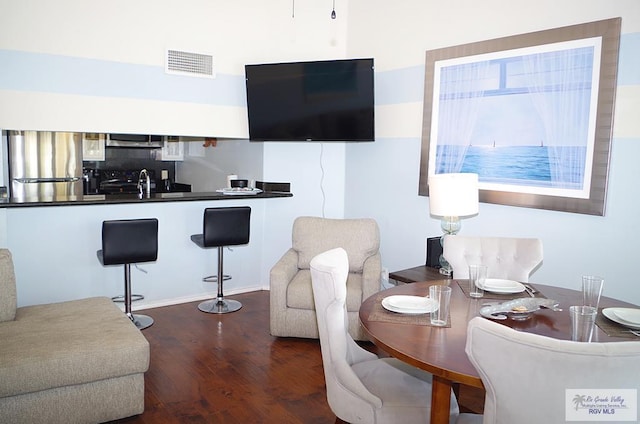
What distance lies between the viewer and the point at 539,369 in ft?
4.74

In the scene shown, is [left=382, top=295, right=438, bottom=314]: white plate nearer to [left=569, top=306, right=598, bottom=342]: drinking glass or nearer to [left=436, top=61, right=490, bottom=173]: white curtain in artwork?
[left=569, top=306, right=598, bottom=342]: drinking glass

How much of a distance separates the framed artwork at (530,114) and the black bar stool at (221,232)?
5.52 ft

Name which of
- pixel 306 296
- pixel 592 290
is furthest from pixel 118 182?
pixel 592 290

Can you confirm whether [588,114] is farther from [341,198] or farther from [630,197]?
[341,198]

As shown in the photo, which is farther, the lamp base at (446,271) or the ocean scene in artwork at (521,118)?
the lamp base at (446,271)

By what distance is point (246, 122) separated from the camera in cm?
517

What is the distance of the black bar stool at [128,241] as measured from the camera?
3913 millimetres

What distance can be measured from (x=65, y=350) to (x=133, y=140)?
16.0 feet

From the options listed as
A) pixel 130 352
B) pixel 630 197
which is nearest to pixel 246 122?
pixel 130 352

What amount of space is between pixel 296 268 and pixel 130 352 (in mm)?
1811

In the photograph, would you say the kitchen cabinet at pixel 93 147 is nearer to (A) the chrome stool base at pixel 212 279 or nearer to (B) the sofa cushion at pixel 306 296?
(A) the chrome stool base at pixel 212 279

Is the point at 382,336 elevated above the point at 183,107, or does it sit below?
below

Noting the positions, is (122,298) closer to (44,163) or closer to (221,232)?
(221,232)

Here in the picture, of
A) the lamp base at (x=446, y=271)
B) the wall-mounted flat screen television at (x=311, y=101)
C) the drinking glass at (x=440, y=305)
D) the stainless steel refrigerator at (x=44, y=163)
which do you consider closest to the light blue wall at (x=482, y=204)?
the wall-mounted flat screen television at (x=311, y=101)
